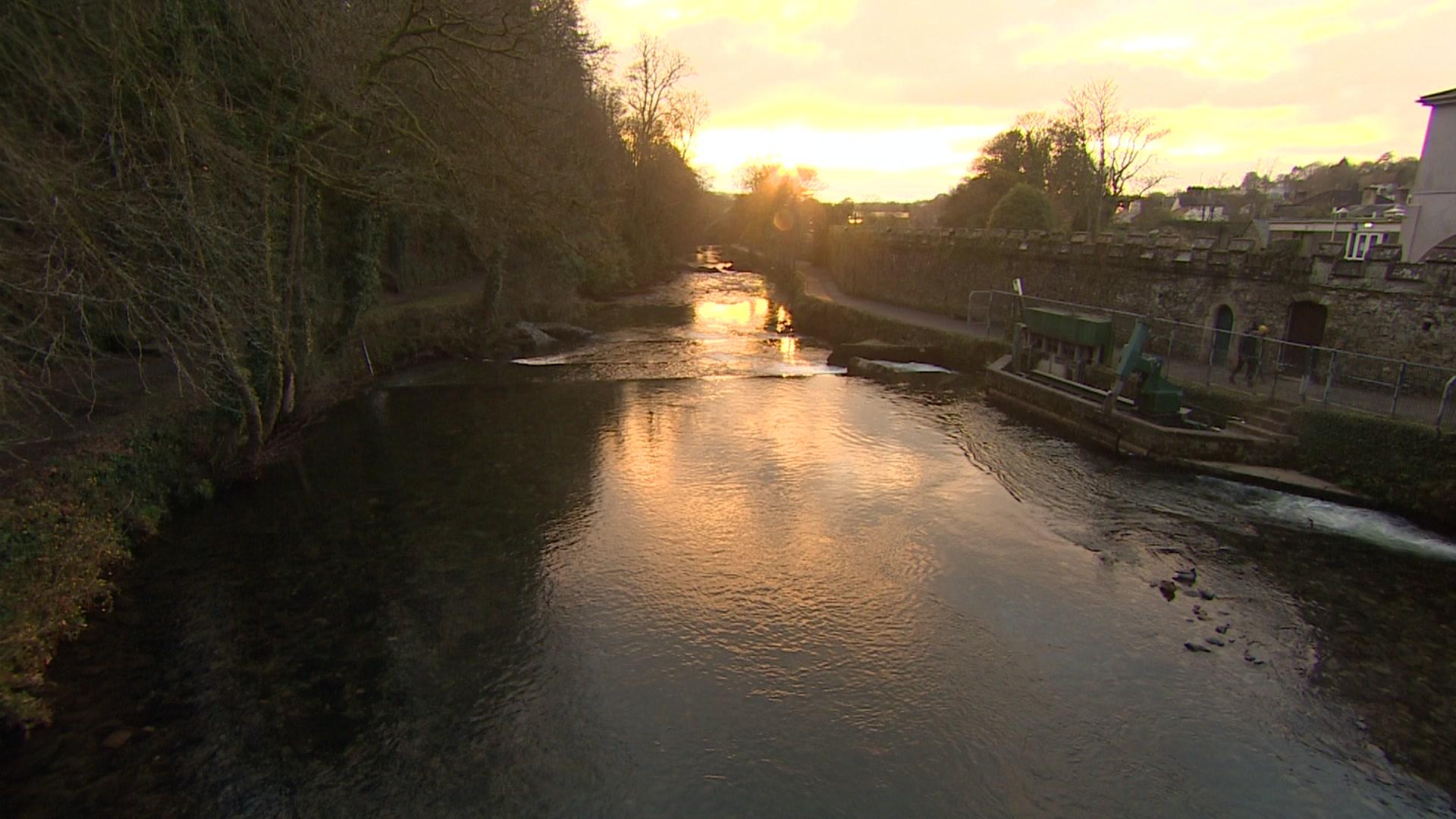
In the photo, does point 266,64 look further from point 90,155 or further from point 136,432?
point 136,432

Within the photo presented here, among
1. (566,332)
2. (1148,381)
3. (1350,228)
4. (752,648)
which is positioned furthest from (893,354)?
(1350,228)

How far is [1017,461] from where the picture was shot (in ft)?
50.8

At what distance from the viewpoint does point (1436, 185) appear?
20.8 meters

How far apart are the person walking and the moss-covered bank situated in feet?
62.3

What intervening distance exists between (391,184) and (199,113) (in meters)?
5.33

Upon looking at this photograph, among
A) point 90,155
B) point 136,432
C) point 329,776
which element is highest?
point 90,155

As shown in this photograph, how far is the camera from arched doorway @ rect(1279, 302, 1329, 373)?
665 inches

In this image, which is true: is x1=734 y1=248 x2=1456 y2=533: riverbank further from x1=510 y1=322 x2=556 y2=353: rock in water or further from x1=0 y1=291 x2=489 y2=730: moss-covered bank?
x1=510 y1=322 x2=556 y2=353: rock in water

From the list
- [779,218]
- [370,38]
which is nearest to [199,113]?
[370,38]

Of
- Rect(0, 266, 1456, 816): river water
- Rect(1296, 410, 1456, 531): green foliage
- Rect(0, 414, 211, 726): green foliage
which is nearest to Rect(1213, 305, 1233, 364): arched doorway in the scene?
Rect(1296, 410, 1456, 531): green foliage

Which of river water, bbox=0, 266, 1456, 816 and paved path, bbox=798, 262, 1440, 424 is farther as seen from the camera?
paved path, bbox=798, 262, 1440, 424

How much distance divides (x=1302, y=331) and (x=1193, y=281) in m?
3.31

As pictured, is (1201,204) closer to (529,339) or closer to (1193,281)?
(1193,281)

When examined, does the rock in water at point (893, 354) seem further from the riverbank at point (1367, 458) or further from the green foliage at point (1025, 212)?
the green foliage at point (1025, 212)
